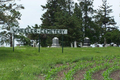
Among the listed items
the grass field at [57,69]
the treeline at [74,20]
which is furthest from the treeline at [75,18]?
the grass field at [57,69]

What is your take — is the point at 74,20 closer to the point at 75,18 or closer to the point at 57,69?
the point at 75,18

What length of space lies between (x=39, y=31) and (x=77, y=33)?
22.9m

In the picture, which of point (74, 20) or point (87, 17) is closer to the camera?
point (74, 20)

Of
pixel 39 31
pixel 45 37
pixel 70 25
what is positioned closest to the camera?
pixel 39 31

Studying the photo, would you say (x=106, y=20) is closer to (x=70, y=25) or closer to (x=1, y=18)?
(x=70, y=25)

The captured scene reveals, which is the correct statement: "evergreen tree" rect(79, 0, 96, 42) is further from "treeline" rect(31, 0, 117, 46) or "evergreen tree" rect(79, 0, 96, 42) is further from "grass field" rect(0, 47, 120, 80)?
"grass field" rect(0, 47, 120, 80)

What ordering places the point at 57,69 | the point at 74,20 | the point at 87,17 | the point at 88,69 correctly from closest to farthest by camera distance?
the point at 57,69 → the point at 88,69 → the point at 74,20 → the point at 87,17

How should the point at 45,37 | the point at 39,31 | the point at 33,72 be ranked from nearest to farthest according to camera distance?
1. the point at 33,72
2. the point at 39,31
3. the point at 45,37

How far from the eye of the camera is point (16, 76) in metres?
7.33

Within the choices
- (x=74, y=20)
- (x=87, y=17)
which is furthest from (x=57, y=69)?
(x=87, y=17)

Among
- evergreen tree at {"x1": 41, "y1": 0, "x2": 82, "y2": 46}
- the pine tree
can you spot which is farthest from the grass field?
the pine tree

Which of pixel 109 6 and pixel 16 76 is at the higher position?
pixel 109 6

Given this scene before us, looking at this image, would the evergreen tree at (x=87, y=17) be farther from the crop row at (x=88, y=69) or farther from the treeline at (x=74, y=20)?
the crop row at (x=88, y=69)

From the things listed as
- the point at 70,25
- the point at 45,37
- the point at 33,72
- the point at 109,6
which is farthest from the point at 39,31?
the point at 109,6
